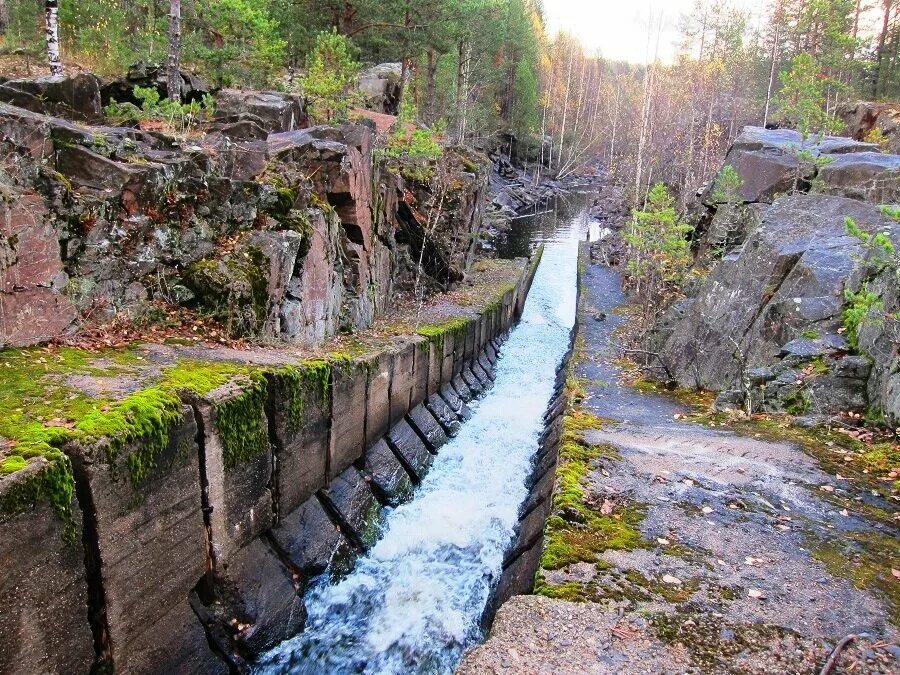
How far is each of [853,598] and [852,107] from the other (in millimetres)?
38390

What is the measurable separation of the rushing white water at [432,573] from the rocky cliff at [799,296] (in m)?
4.91

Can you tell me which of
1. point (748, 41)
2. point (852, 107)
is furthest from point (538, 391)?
point (748, 41)

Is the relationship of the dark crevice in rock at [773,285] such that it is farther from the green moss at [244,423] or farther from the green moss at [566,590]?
the green moss at [244,423]

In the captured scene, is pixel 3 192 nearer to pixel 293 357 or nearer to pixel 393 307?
pixel 293 357

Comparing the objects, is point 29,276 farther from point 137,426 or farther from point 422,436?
point 422,436

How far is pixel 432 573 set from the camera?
885 cm

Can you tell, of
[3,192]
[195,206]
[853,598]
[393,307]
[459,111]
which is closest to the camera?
[853,598]

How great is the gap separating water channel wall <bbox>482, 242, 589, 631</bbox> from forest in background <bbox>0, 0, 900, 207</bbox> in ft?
48.4

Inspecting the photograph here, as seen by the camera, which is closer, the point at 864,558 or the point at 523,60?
the point at 864,558

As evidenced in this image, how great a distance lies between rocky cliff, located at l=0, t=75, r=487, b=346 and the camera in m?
7.29

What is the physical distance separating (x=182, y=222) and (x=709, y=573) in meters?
9.05

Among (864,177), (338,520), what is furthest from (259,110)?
(864,177)

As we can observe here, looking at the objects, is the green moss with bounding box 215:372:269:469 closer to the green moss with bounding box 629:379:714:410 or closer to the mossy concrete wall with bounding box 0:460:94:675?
the mossy concrete wall with bounding box 0:460:94:675

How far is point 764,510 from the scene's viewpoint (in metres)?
6.89
